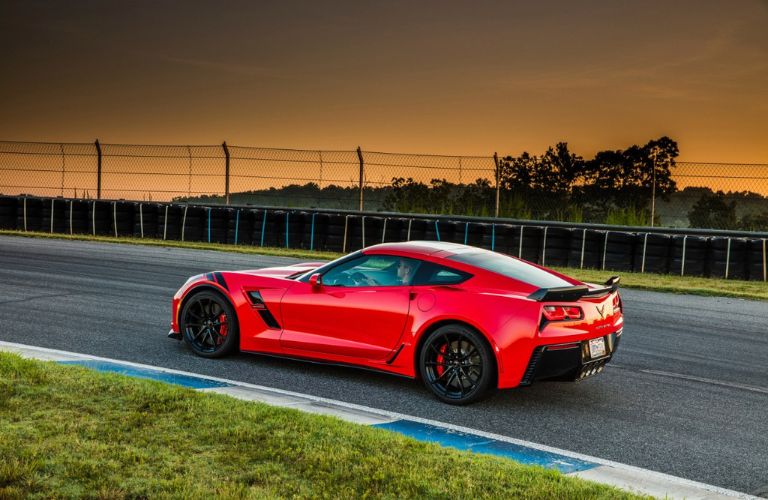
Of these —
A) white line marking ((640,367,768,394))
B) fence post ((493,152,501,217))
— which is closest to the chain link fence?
fence post ((493,152,501,217))

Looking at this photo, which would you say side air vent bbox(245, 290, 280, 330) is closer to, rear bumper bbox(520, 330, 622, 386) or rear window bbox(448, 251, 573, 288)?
rear window bbox(448, 251, 573, 288)

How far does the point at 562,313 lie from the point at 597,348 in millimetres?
500

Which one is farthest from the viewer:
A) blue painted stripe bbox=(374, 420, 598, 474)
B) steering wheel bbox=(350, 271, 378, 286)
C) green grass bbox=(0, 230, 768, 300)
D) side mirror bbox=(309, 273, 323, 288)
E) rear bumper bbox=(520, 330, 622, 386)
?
green grass bbox=(0, 230, 768, 300)

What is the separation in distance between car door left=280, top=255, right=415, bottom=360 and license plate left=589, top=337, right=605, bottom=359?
1.47 m

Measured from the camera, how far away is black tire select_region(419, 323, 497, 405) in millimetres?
6586

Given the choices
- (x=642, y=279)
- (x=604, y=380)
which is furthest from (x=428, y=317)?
(x=642, y=279)

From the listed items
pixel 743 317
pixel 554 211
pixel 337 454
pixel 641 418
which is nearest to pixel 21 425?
pixel 337 454

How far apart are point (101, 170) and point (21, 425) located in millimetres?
23431

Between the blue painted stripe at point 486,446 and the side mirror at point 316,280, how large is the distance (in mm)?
1765

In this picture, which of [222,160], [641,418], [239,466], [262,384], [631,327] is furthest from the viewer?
[222,160]

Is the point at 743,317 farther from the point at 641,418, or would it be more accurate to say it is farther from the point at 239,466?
the point at 239,466

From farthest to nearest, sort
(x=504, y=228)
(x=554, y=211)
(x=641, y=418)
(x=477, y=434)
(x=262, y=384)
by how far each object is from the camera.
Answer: (x=554, y=211) < (x=504, y=228) < (x=262, y=384) < (x=641, y=418) < (x=477, y=434)

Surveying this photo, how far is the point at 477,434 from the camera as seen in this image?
5.95 meters

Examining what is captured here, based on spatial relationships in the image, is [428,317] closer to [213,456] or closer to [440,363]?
[440,363]
